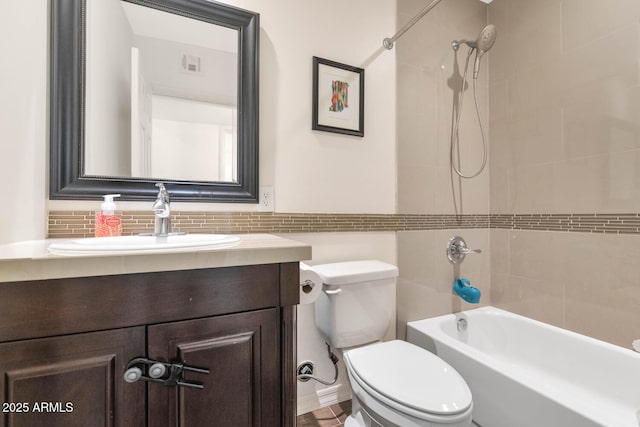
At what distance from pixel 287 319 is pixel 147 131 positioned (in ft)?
3.02

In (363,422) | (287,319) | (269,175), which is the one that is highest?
(269,175)

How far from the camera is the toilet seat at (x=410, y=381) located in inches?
34.8

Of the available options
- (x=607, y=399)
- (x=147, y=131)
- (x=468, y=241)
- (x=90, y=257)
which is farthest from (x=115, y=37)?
(x=607, y=399)

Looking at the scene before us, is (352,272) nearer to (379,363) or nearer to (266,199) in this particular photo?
(379,363)

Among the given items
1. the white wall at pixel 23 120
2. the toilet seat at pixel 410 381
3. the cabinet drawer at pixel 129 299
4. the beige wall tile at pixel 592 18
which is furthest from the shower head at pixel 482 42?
the white wall at pixel 23 120

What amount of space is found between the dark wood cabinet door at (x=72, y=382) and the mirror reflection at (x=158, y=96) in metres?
0.68

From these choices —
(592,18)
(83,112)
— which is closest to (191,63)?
(83,112)

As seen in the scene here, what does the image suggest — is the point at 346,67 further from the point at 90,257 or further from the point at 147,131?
the point at 90,257

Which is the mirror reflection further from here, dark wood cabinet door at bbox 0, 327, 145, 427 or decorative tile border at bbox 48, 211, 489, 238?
dark wood cabinet door at bbox 0, 327, 145, 427

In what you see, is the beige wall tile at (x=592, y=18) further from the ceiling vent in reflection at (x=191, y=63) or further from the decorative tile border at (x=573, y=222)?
the ceiling vent in reflection at (x=191, y=63)

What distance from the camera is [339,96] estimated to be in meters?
1.46

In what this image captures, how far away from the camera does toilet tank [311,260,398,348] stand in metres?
1.26

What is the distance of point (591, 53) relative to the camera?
1440 mm

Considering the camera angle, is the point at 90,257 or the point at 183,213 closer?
the point at 90,257
